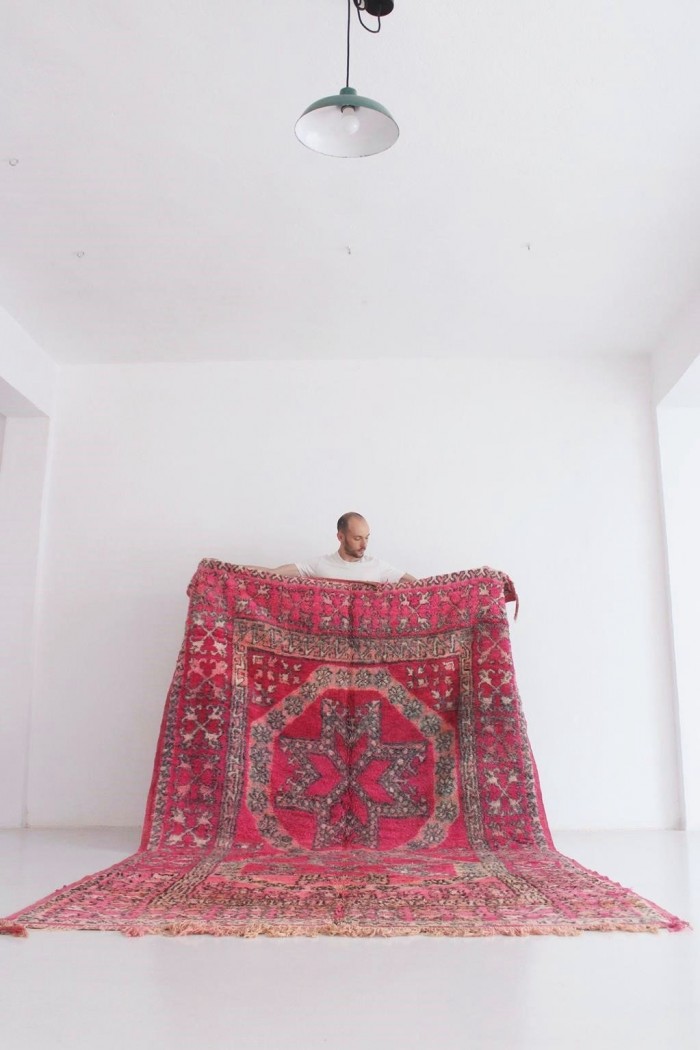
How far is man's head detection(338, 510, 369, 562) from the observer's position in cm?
452

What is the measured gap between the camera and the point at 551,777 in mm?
4781

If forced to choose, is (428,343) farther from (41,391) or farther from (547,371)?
(41,391)

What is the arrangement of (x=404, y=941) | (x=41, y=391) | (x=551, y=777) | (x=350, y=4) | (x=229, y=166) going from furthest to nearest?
(x=41, y=391) < (x=551, y=777) < (x=229, y=166) < (x=350, y=4) < (x=404, y=941)

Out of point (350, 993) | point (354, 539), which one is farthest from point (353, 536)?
point (350, 993)

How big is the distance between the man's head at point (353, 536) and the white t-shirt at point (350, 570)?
3cm

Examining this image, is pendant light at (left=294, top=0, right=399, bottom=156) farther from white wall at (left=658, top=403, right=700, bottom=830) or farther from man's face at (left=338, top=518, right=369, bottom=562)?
white wall at (left=658, top=403, right=700, bottom=830)

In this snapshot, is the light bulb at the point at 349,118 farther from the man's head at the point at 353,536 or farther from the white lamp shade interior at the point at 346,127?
the man's head at the point at 353,536

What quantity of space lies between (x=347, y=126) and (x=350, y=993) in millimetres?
2179

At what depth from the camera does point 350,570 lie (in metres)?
4.46

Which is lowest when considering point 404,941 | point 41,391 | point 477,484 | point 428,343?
point 404,941

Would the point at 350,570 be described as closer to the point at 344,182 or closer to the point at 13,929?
the point at 344,182

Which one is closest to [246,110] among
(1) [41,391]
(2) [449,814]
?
(1) [41,391]

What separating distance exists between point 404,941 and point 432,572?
2.96m

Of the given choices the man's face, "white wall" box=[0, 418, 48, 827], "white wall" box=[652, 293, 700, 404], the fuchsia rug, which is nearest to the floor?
the fuchsia rug
